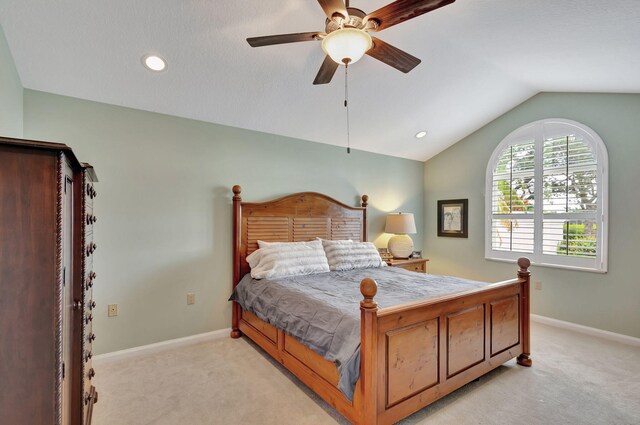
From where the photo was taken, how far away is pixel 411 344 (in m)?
1.92

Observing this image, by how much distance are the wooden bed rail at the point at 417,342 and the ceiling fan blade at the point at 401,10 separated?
1.43 metres

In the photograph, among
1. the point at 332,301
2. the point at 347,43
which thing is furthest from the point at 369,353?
the point at 347,43

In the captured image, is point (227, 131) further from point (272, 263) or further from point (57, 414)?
point (57, 414)

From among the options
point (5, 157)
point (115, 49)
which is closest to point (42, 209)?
point (5, 157)

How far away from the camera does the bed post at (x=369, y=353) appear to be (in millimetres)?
1716

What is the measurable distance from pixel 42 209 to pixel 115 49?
1.86 meters

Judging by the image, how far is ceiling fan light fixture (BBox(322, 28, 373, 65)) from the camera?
1715mm

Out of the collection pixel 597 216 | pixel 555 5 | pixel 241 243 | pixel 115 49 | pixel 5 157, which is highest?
pixel 555 5

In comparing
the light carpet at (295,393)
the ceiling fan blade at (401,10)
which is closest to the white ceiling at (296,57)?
the ceiling fan blade at (401,10)

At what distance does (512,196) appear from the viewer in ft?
13.8

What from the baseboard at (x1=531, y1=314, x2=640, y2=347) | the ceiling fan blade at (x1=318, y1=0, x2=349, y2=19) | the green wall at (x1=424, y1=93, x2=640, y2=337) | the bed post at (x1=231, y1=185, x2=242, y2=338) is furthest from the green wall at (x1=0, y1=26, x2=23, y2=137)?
the baseboard at (x1=531, y1=314, x2=640, y2=347)

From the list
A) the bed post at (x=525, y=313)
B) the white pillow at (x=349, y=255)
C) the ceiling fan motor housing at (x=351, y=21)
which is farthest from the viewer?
the white pillow at (x=349, y=255)

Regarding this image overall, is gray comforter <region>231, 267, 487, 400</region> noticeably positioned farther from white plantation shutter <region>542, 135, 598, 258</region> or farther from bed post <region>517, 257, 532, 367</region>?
white plantation shutter <region>542, 135, 598, 258</region>

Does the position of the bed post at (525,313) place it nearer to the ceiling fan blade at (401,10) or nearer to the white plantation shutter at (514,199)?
the white plantation shutter at (514,199)
